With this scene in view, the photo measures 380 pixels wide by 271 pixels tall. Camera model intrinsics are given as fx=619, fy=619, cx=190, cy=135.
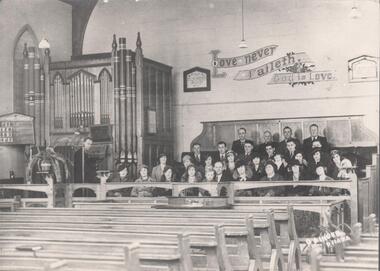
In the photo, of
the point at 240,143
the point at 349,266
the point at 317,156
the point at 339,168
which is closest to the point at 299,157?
the point at 317,156

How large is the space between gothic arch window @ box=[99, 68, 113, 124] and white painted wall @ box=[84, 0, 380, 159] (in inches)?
37.2

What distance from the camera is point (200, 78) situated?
941 centimetres

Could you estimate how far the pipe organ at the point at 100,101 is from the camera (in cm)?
846

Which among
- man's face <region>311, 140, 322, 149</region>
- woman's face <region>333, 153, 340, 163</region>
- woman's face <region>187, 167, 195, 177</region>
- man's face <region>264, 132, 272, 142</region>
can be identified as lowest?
woman's face <region>187, 167, 195, 177</region>

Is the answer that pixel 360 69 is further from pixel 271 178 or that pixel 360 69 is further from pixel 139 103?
pixel 139 103

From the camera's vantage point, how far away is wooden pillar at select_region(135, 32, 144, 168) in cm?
843

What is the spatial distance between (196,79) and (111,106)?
4.94 ft

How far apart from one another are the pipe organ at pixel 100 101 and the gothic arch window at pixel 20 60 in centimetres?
6

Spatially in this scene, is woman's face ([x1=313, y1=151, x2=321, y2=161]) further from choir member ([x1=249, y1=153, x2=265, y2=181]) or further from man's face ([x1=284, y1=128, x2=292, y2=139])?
man's face ([x1=284, y1=128, x2=292, y2=139])

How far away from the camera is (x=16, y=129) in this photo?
8.16 meters

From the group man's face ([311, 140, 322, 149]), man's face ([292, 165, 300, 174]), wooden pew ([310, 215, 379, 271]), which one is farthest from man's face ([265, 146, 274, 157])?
wooden pew ([310, 215, 379, 271])

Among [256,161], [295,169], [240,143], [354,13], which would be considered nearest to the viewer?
[354,13]

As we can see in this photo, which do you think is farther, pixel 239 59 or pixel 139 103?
pixel 239 59

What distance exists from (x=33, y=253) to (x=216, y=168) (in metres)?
4.01
